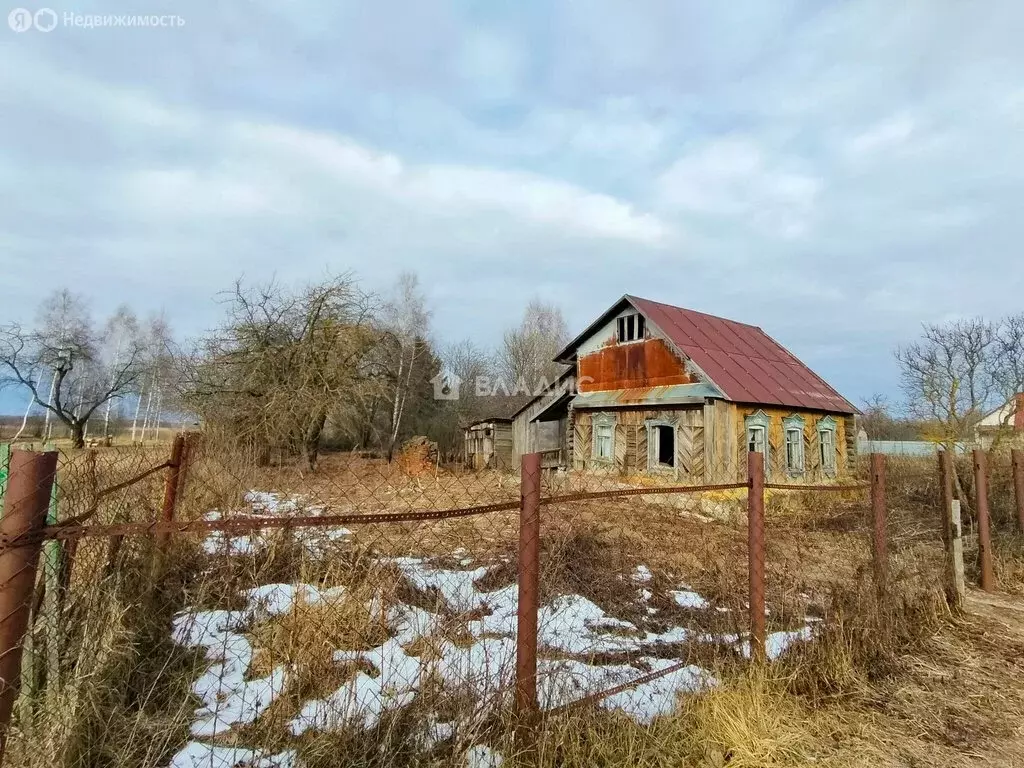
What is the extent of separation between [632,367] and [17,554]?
61.8 feet

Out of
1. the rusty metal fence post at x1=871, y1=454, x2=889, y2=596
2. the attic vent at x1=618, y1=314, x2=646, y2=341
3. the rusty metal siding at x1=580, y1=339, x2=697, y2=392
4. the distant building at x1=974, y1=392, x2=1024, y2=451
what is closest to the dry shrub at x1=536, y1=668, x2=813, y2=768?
the rusty metal fence post at x1=871, y1=454, x2=889, y2=596

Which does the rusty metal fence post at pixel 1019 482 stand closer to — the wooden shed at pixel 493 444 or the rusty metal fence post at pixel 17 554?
the rusty metal fence post at pixel 17 554

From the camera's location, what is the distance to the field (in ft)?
9.73

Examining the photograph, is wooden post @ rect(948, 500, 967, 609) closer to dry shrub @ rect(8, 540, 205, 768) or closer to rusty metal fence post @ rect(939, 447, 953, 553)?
rusty metal fence post @ rect(939, 447, 953, 553)

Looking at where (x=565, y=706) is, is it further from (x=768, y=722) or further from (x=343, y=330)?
(x=343, y=330)

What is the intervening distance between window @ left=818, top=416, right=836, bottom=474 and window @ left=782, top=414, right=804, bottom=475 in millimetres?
1574

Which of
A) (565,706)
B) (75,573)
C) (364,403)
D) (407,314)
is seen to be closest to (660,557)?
(565,706)

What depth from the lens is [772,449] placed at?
1830 cm

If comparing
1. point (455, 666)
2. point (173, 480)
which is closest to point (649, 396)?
point (173, 480)

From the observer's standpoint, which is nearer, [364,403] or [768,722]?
[768,722]

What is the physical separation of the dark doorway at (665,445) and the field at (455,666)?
462 inches

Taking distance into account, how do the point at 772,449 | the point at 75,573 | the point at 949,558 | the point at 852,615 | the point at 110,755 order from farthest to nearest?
1. the point at 772,449
2. the point at 949,558
3. the point at 852,615
4. the point at 75,573
5. the point at 110,755

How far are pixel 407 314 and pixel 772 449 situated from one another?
25.7 metres

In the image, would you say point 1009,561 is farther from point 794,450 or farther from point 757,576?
point 794,450
